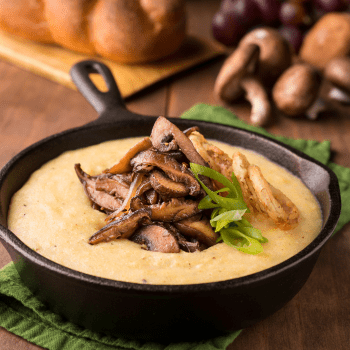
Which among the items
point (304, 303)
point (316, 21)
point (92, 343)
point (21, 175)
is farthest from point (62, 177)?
point (316, 21)

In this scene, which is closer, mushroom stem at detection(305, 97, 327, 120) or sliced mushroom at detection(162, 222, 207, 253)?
sliced mushroom at detection(162, 222, 207, 253)

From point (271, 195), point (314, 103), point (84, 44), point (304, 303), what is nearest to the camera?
point (271, 195)

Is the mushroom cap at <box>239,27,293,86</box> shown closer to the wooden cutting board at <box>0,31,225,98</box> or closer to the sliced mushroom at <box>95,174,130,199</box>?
the wooden cutting board at <box>0,31,225,98</box>

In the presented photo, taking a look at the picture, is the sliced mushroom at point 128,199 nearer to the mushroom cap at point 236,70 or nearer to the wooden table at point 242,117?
the wooden table at point 242,117

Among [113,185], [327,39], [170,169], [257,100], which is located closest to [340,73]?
[257,100]

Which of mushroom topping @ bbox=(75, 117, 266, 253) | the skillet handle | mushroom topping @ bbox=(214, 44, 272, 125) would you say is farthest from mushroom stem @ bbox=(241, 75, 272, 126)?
mushroom topping @ bbox=(75, 117, 266, 253)

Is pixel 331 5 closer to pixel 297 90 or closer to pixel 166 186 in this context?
pixel 297 90

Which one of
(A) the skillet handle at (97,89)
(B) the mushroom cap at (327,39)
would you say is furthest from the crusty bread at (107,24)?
(B) the mushroom cap at (327,39)

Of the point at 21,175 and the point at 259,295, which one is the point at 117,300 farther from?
the point at 21,175
